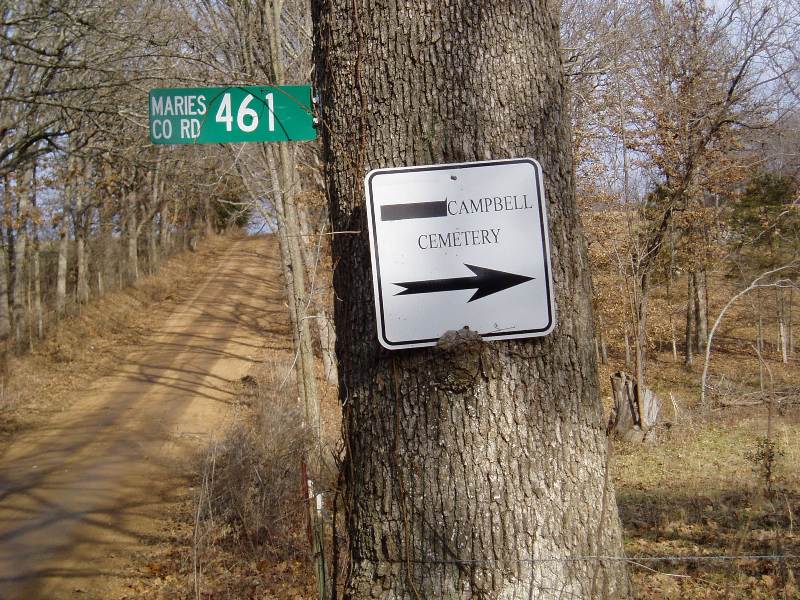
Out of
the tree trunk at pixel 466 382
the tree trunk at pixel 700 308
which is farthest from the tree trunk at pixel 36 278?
the tree trunk at pixel 466 382

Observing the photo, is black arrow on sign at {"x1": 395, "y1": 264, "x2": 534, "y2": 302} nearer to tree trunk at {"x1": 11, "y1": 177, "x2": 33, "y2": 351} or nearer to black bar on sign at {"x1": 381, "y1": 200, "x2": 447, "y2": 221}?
black bar on sign at {"x1": 381, "y1": 200, "x2": 447, "y2": 221}

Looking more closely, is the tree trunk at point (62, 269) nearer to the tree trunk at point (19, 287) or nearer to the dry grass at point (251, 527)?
the tree trunk at point (19, 287)

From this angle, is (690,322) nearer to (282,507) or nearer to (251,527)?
(282,507)

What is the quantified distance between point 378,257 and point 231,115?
5.23ft

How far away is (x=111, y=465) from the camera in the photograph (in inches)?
491

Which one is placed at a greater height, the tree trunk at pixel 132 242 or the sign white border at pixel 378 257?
the tree trunk at pixel 132 242

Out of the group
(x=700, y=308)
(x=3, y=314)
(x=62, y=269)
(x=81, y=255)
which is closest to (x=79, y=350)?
(x=3, y=314)

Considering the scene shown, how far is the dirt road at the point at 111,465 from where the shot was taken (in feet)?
27.8

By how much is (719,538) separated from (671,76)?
17.0 meters

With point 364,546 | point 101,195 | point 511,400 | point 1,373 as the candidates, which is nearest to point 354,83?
point 511,400

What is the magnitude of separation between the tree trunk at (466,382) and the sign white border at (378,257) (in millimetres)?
33

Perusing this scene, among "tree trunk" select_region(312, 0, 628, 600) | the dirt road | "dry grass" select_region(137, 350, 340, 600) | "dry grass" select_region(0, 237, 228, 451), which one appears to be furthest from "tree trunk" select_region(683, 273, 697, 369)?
"tree trunk" select_region(312, 0, 628, 600)

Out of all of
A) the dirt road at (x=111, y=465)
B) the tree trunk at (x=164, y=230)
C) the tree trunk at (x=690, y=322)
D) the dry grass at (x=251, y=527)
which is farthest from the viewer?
the tree trunk at (x=164, y=230)

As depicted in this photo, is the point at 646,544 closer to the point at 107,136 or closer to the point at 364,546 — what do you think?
the point at 364,546
